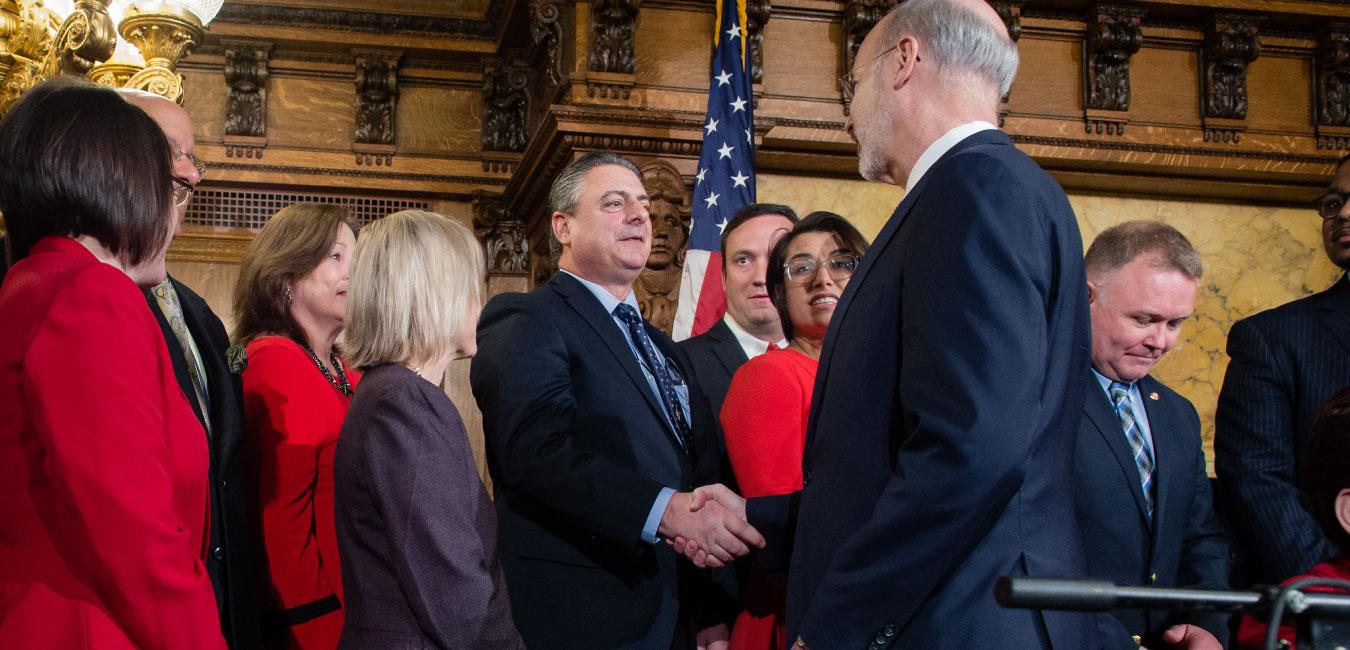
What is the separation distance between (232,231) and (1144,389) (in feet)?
14.2

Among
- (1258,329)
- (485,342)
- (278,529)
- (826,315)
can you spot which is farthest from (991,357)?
(1258,329)

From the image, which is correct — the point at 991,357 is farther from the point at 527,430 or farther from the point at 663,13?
the point at 663,13

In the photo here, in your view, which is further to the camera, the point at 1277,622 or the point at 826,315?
the point at 826,315

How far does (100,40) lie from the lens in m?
3.31

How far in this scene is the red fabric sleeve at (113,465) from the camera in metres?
1.60

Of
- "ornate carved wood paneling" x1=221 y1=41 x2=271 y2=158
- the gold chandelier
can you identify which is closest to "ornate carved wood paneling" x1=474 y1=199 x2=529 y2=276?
"ornate carved wood paneling" x1=221 y1=41 x2=271 y2=158

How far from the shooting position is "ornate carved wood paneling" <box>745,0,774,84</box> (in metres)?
5.25

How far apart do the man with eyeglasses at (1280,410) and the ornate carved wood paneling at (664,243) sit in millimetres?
2261

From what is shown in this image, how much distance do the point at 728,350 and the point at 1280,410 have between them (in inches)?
56.7

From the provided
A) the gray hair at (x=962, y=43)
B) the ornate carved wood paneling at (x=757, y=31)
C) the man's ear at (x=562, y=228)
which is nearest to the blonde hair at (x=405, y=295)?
the man's ear at (x=562, y=228)

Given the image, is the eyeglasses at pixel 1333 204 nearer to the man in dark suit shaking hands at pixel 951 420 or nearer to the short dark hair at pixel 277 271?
the man in dark suit shaking hands at pixel 951 420

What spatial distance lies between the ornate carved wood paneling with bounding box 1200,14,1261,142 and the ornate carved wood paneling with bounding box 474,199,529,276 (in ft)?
10.4

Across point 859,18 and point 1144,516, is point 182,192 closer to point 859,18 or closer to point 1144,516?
point 1144,516

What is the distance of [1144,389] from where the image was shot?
2.85 m
